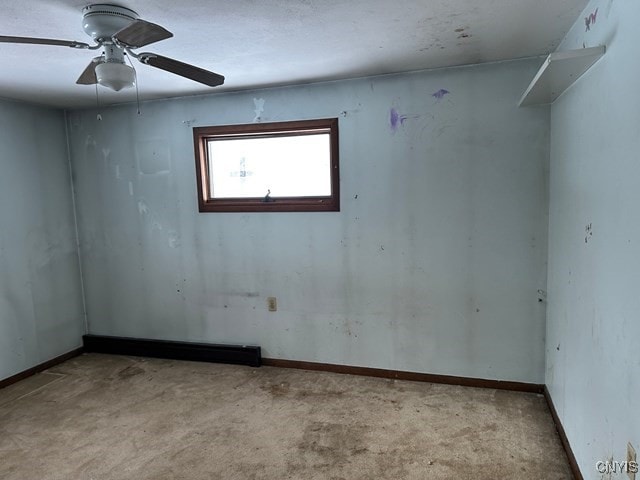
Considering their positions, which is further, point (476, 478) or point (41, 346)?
point (41, 346)

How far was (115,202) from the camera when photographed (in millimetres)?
3969

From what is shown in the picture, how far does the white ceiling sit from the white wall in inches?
13.6

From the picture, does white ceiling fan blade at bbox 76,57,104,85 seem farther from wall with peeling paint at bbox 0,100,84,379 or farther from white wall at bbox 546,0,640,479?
white wall at bbox 546,0,640,479

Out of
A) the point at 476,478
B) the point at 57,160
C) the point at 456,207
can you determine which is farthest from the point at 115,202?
the point at 476,478

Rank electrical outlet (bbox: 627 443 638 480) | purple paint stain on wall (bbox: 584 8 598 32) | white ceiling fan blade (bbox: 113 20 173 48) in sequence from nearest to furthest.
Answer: electrical outlet (bbox: 627 443 638 480), white ceiling fan blade (bbox: 113 20 173 48), purple paint stain on wall (bbox: 584 8 598 32)

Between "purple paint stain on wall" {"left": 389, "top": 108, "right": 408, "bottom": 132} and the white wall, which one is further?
"purple paint stain on wall" {"left": 389, "top": 108, "right": 408, "bottom": 132}

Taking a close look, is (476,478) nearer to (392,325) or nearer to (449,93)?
(392,325)

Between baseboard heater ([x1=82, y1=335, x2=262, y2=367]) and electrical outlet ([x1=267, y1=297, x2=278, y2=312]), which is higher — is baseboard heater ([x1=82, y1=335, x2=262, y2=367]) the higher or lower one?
the lower one

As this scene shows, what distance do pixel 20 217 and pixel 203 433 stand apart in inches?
96.8

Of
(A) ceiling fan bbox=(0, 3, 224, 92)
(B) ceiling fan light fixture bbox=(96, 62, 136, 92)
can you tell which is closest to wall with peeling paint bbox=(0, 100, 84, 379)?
(A) ceiling fan bbox=(0, 3, 224, 92)

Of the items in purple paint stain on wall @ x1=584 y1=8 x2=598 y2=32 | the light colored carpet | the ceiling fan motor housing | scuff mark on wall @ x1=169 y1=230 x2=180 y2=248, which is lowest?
the light colored carpet

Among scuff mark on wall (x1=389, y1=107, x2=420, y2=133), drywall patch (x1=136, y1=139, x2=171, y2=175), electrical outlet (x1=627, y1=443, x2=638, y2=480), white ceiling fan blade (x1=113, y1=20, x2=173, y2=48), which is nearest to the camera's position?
electrical outlet (x1=627, y1=443, x2=638, y2=480)

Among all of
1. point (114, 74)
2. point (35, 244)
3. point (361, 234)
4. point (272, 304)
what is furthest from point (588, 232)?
point (35, 244)

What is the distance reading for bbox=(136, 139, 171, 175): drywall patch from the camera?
3729mm
